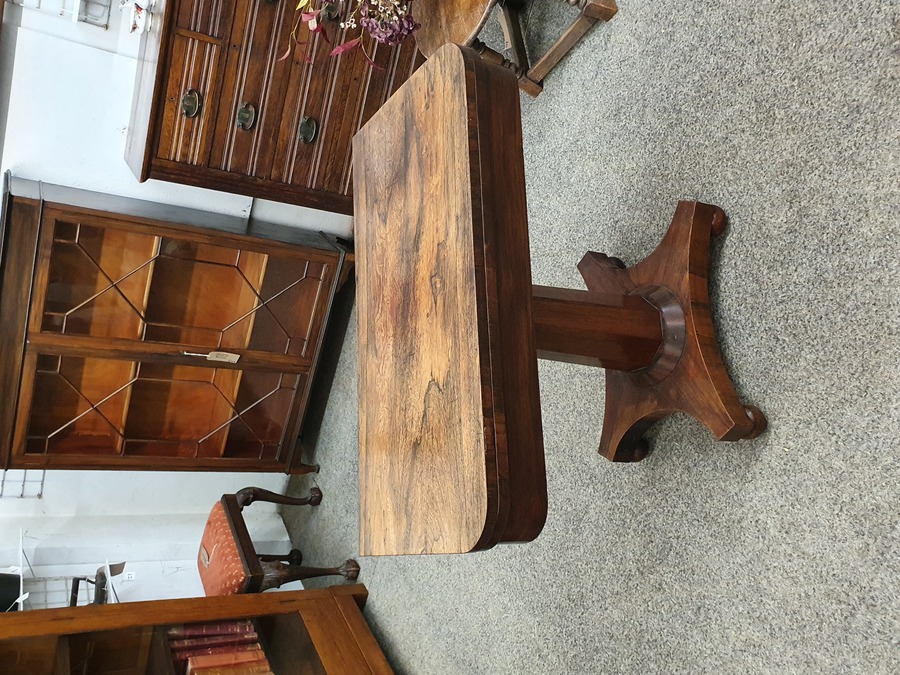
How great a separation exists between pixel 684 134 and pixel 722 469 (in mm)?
687

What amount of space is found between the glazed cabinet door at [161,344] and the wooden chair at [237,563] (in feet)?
0.80

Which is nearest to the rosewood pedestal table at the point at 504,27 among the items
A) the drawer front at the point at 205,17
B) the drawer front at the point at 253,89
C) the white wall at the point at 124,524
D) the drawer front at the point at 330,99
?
Answer: the drawer front at the point at 330,99

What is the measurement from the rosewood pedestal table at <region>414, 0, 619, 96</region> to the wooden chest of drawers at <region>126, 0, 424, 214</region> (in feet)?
0.94

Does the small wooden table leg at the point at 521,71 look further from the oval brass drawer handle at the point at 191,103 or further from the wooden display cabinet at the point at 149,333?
the wooden display cabinet at the point at 149,333

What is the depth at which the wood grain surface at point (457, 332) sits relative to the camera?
3.01ft

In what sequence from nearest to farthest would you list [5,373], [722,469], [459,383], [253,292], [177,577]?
[459,383]
[722,469]
[5,373]
[253,292]
[177,577]

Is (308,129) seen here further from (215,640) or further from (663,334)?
(215,640)

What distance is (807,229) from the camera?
1177mm

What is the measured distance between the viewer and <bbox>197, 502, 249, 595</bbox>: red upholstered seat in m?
2.38

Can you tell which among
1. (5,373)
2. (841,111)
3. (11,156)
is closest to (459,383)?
(841,111)

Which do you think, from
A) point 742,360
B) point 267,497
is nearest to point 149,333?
point 267,497

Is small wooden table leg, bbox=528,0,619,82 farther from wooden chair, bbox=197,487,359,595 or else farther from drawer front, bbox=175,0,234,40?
wooden chair, bbox=197,487,359,595

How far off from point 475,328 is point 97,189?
2.11 meters

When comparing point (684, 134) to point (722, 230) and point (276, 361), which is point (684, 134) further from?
point (276, 361)
